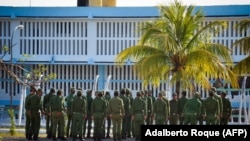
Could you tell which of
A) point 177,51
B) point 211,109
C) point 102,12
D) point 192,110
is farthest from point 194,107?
point 102,12

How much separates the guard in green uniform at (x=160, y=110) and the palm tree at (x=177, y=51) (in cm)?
236

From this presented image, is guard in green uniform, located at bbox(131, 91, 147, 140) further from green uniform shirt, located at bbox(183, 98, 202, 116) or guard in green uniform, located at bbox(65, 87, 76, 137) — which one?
guard in green uniform, located at bbox(65, 87, 76, 137)

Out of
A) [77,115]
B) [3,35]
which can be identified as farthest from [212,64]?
[3,35]

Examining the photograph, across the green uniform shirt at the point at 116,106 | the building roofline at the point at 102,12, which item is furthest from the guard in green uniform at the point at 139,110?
the building roofline at the point at 102,12

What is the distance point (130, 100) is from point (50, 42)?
22795 millimetres

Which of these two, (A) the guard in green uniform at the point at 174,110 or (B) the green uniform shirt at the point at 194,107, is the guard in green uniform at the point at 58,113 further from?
(B) the green uniform shirt at the point at 194,107

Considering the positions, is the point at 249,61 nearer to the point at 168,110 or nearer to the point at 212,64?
the point at 212,64

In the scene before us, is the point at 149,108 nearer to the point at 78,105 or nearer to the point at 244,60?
the point at 78,105

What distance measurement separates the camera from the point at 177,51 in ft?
80.2

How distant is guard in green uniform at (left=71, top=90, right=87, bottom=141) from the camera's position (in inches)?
853

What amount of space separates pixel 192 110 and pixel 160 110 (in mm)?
1432

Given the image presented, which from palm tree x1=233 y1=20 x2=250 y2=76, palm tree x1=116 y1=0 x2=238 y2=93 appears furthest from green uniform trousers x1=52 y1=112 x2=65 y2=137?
palm tree x1=233 y1=20 x2=250 y2=76

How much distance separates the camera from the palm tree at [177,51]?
941 inches

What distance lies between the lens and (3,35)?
45375 mm
